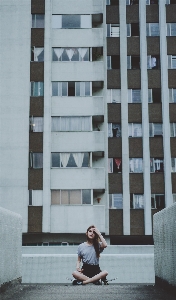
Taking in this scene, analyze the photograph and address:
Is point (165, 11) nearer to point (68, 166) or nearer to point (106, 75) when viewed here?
point (106, 75)

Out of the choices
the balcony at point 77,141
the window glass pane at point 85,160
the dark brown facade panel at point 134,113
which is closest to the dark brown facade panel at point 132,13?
the dark brown facade panel at point 134,113

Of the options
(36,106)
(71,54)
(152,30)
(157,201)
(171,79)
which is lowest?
(157,201)

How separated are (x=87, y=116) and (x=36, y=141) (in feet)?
13.9

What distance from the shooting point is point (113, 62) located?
128 ft

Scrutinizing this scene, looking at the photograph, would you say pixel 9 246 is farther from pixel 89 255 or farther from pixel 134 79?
pixel 134 79

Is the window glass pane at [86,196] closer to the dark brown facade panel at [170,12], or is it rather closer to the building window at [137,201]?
the building window at [137,201]

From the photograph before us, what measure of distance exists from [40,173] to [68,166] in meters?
2.12

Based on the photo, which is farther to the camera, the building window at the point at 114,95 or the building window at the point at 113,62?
the building window at the point at 113,62

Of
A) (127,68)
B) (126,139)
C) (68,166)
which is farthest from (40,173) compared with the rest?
(127,68)

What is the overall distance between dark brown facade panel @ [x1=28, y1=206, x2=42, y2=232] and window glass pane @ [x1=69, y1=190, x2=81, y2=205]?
2.36 metres

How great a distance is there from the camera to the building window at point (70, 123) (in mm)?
37781

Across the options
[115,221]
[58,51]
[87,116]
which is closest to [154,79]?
[87,116]

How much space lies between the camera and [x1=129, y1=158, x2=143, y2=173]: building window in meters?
37.5

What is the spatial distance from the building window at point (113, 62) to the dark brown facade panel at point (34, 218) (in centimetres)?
1207
